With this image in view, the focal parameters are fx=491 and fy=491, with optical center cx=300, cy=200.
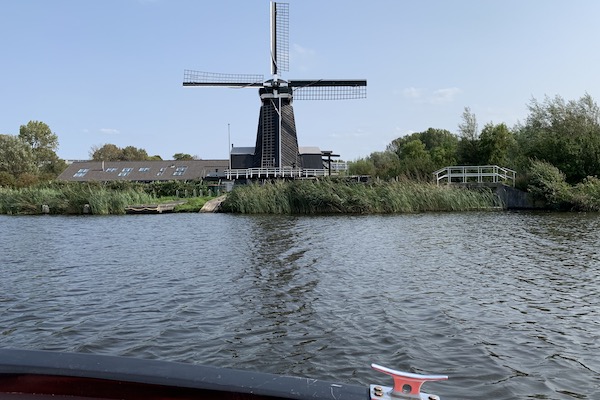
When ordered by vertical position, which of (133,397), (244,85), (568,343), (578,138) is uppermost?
(244,85)

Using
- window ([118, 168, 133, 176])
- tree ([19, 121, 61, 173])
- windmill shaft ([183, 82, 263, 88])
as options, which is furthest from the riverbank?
tree ([19, 121, 61, 173])

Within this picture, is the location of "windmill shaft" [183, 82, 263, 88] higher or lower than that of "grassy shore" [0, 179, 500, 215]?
higher

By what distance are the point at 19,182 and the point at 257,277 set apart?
39255 mm

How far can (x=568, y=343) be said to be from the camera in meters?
5.12

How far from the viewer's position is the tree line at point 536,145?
25.3 meters

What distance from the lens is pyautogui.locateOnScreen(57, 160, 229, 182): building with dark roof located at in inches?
2021

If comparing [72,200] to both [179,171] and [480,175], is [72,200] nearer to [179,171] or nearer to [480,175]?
[480,175]

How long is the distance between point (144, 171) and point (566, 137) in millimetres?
40660

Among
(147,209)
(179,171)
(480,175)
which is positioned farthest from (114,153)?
(480,175)

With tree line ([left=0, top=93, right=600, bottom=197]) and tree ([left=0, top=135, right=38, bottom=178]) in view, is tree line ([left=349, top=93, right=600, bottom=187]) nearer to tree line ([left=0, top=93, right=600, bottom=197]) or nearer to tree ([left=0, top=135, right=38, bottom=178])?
tree line ([left=0, top=93, right=600, bottom=197])

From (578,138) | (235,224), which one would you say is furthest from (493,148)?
(235,224)

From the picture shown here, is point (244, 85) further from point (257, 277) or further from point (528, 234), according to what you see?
point (257, 277)

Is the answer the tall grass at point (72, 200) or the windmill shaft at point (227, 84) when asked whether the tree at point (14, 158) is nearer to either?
the windmill shaft at point (227, 84)

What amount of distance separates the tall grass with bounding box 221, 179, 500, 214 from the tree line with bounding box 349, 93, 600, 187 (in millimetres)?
3257
